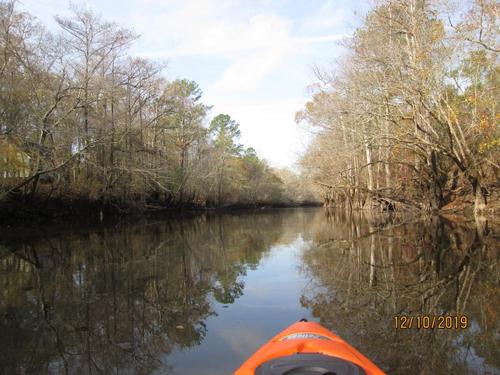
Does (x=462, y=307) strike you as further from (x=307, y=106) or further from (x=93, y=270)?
(x=307, y=106)

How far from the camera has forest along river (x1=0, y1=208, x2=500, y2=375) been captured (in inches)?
147

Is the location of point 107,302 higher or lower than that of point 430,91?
lower

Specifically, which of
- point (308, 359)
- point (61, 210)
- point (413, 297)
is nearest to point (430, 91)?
point (413, 297)

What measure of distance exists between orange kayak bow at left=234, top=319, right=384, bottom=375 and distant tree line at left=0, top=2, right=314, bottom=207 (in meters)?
17.6

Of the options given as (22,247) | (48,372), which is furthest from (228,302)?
(22,247)

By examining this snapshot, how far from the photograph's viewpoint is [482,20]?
1291 centimetres

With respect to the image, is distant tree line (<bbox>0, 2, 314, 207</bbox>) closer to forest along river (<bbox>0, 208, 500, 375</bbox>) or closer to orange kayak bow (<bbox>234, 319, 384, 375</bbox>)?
forest along river (<bbox>0, 208, 500, 375</bbox>)

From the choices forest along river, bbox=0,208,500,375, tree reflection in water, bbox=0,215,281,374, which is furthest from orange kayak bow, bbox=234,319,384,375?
tree reflection in water, bbox=0,215,281,374

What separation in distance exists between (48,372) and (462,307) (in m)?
4.71

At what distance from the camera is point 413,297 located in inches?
216

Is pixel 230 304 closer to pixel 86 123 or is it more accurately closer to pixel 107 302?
pixel 107 302
